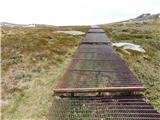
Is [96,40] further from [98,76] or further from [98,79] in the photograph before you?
[98,79]

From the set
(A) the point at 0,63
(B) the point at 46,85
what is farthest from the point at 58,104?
(A) the point at 0,63

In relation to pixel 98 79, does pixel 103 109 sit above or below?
below

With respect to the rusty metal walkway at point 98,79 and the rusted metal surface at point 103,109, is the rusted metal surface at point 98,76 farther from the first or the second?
the rusted metal surface at point 103,109

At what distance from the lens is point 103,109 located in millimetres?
13594

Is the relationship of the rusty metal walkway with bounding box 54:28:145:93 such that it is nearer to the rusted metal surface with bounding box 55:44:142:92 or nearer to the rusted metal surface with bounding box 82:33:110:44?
the rusted metal surface with bounding box 55:44:142:92

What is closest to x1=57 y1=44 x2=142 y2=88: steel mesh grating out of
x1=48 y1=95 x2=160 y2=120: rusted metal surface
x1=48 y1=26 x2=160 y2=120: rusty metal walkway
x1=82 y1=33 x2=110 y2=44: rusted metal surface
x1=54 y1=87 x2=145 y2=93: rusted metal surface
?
x1=48 y1=26 x2=160 y2=120: rusty metal walkway

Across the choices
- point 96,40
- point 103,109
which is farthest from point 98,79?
point 96,40

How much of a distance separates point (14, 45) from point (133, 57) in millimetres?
16724

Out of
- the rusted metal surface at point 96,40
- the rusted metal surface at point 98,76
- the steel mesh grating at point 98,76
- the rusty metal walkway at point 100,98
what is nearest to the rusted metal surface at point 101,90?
the rusty metal walkway at point 100,98

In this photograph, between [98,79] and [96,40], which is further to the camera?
[96,40]

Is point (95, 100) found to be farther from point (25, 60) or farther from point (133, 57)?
point (133, 57)

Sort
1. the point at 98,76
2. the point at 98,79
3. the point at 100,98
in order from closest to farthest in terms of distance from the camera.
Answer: the point at 100,98
the point at 98,79
the point at 98,76

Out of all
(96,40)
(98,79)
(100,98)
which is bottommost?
(96,40)

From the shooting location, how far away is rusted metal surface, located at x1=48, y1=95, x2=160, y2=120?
41.9 feet
